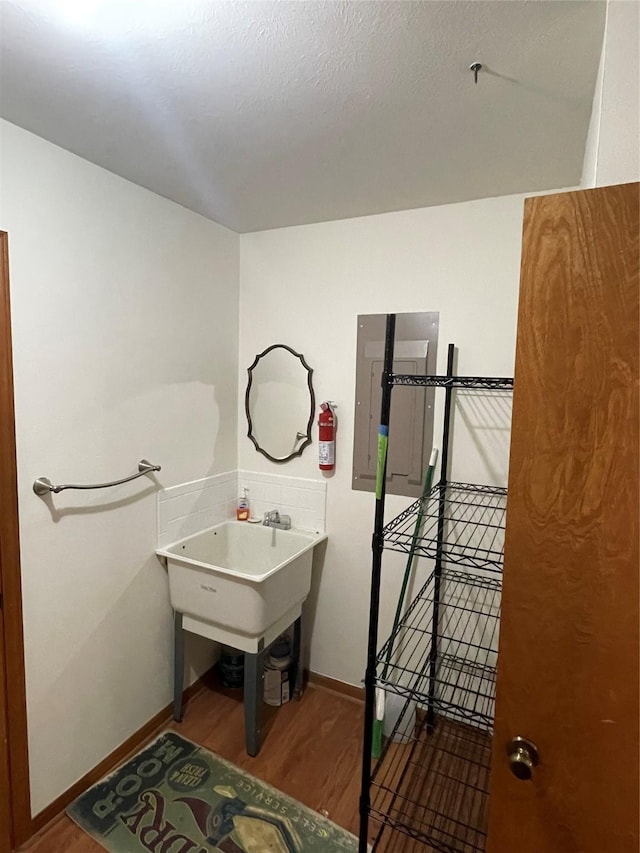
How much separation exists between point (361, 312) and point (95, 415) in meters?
1.24

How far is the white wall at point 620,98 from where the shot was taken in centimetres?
87

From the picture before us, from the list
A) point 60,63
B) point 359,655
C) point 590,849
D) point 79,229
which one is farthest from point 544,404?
point 359,655

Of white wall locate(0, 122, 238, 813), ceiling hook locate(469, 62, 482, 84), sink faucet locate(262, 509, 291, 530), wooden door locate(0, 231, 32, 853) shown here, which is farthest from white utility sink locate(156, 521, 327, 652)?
ceiling hook locate(469, 62, 482, 84)

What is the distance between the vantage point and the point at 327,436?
7.20ft

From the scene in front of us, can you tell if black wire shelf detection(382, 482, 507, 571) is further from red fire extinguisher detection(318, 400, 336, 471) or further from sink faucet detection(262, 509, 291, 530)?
sink faucet detection(262, 509, 291, 530)

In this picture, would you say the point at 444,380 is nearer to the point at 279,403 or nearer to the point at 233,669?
the point at 279,403

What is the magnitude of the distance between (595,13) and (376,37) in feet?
1.46

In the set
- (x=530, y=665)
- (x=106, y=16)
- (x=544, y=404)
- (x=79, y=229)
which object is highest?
(x=106, y=16)

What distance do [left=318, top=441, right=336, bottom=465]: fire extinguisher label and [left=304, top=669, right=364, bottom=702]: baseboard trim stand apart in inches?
45.0

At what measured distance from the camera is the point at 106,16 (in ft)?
3.17

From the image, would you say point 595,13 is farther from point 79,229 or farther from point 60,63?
point 79,229

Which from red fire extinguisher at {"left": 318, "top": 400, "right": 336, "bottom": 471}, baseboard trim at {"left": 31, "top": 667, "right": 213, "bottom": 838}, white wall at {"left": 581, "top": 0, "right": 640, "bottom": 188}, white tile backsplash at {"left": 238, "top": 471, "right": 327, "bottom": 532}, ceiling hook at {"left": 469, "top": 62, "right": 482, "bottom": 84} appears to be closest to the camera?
white wall at {"left": 581, "top": 0, "right": 640, "bottom": 188}

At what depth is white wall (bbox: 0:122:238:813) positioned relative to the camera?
4.90 feet

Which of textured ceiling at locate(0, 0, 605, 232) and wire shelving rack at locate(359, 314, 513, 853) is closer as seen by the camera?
textured ceiling at locate(0, 0, 605, 232)
